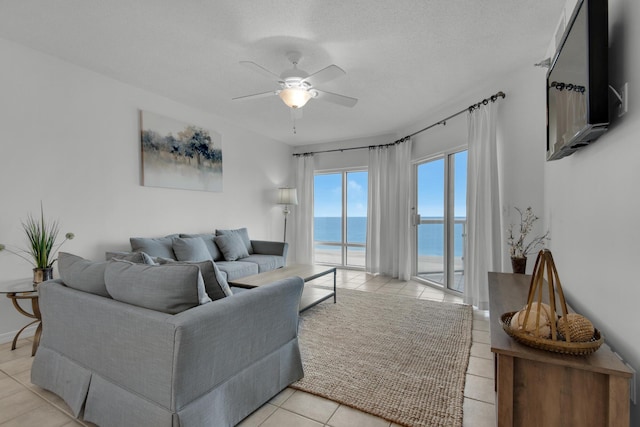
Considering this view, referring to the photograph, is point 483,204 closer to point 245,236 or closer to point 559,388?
point 559,388

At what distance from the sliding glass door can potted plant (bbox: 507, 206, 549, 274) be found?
2.81 feet

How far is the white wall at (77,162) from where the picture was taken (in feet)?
8.76

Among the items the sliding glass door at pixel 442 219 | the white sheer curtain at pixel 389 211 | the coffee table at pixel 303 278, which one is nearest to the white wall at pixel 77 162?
the coffee table at pixel 303 278

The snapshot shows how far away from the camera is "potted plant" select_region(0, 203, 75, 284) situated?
2533 mm

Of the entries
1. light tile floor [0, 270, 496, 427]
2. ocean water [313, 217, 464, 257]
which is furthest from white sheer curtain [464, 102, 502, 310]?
light tile floor [0, 270, 496, 427]

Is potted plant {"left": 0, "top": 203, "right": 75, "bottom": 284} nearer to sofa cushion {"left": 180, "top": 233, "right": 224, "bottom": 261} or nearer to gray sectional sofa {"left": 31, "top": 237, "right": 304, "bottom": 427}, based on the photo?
gray sectional sofa {"left": 31, "top": 237, "right": 304, "bottom": 427}

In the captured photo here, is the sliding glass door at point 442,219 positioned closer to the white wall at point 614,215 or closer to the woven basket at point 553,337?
the white wall at point 614,215

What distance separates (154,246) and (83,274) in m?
1.74

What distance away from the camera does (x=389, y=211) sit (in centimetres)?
551

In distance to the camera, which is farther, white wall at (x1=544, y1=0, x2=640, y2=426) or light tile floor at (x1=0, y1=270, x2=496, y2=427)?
light tile floor at (x1=0, y1=270, x2=496, y2=427)

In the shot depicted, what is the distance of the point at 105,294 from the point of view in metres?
1.74

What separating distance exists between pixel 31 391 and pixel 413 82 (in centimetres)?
416

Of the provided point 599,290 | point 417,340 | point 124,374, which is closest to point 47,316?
point 124,374

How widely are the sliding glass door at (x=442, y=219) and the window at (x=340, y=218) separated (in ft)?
4.41
